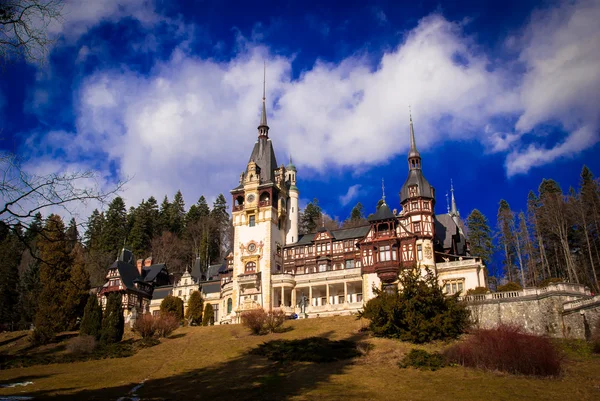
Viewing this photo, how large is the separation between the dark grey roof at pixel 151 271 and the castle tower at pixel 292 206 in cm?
1908

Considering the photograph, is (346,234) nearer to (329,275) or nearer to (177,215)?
(329,275)

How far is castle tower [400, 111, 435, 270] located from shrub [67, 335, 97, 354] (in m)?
30.3

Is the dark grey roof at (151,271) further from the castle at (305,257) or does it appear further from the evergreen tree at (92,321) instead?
the evergreen tree at (92,321)

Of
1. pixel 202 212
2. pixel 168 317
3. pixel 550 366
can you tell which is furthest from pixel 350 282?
pixel 202 212

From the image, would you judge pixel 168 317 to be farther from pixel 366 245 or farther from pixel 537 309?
pixel 537 309

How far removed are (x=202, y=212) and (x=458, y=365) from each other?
Answer: 73.3 meters

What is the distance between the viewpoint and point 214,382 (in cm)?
2539

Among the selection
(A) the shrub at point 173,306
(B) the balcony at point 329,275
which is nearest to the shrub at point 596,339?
(B) the balcony at point 329,275

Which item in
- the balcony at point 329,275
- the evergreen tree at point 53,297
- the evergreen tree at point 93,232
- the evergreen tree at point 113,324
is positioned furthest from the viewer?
the balcony at point 329,275

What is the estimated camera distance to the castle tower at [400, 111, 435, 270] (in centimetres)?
5397

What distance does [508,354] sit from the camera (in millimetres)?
25812

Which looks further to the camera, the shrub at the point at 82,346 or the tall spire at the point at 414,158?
the tall spire at the point at 414,158

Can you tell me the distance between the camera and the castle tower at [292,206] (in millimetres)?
66250

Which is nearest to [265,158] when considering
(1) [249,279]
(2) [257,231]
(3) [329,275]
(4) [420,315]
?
(2) [257,231]
